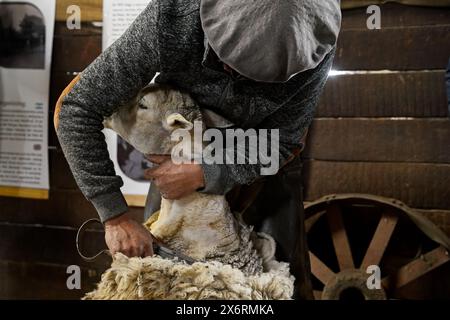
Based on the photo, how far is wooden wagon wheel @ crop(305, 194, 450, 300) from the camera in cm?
102

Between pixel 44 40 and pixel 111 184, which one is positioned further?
pixel 44 40

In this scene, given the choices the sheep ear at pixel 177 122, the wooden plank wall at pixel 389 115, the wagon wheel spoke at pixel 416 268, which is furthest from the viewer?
the wagon wheel spoke at pixel 416 268

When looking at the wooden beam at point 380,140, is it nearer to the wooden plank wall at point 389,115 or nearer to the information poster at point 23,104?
the wooden plank wall at point 389,115

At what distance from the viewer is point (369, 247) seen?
106 centimetres

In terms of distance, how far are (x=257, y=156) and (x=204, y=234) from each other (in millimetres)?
123

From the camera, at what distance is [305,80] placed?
654 mm

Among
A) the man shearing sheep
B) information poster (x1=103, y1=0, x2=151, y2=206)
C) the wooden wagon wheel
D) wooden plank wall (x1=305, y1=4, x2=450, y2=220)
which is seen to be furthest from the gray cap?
the wooden wagon wheel

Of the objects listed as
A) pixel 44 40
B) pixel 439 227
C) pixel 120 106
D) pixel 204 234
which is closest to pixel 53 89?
pixel 44 40

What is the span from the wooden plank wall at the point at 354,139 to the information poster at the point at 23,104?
2cm

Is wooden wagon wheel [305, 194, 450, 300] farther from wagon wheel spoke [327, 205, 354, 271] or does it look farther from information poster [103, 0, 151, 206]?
information poster [103, 0, 151, 206]

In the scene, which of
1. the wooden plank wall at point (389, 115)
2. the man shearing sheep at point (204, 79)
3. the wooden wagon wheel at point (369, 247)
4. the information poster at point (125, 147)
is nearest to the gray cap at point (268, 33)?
the man shearing sheep at point (204, 79)

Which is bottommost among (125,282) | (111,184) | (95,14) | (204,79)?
(125,282)

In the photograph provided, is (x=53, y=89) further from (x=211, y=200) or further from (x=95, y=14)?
(x=211, y=200)

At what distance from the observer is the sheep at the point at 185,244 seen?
2.07 feet
